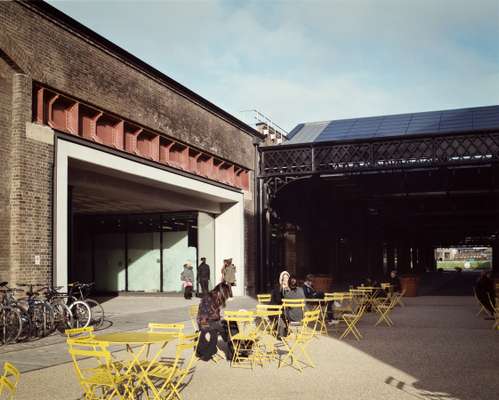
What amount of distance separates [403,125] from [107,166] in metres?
19.2

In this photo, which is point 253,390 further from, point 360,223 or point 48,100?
point 360,223

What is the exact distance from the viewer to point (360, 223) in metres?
43.2

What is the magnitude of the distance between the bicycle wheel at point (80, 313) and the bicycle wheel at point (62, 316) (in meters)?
0.18

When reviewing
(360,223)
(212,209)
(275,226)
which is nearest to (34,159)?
(212,209)

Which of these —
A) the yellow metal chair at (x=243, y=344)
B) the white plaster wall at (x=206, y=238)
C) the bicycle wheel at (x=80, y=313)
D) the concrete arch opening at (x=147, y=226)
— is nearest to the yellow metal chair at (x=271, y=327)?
the yellow metal chair at (x=243, y=344)

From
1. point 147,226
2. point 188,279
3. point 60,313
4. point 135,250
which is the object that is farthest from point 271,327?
point 135,250

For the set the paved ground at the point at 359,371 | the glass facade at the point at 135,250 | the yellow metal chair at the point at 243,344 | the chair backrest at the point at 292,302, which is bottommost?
the paved ground at the point at 359,371

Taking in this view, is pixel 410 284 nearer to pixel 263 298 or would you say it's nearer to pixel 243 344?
pixel 263 298

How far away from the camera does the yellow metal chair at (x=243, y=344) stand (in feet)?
29.2

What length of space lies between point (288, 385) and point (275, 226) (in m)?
21.0

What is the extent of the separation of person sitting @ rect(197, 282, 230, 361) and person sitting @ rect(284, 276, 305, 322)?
264 cm

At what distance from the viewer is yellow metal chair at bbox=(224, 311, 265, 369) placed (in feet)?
29.2

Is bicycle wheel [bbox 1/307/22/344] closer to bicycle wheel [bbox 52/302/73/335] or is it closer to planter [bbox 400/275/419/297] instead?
bicycle wheel [bbox 52/302/73/335]

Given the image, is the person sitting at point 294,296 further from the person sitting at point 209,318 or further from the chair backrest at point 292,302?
the person sitting at point 209,318
